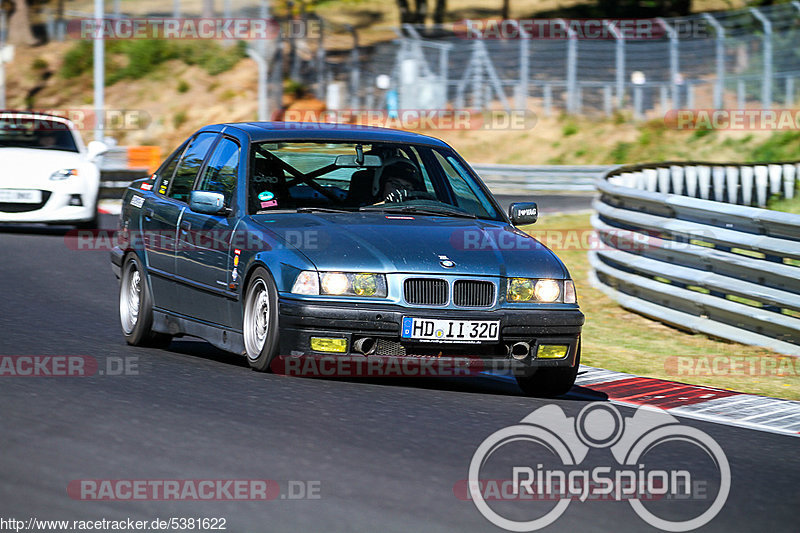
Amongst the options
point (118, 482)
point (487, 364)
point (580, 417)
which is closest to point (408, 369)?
point (487, 364)

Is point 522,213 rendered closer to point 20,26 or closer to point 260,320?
point 260,320

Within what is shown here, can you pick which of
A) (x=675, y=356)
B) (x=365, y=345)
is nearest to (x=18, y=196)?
(x=675, y=356)

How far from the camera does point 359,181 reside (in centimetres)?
886

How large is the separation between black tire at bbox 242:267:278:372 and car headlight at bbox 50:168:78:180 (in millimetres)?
9488

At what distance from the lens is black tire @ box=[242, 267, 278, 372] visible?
7703mm

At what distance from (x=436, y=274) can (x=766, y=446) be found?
199 cm

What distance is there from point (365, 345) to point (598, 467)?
2.01 metres

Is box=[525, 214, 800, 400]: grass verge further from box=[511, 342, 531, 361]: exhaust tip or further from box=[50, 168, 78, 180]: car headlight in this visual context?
box=[50, 168, 78, 180]: car headlight

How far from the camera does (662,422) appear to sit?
23.6ft

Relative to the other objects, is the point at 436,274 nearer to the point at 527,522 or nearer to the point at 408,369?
the point at 408,369

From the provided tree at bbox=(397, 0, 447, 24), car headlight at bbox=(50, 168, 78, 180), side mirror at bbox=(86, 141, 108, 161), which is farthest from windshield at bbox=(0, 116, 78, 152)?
tree at bbox=(397, 0, 447, 24)

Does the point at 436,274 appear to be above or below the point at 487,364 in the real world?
above

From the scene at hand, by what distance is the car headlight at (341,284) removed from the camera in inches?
299

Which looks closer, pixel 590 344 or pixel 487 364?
pixel 487 364
